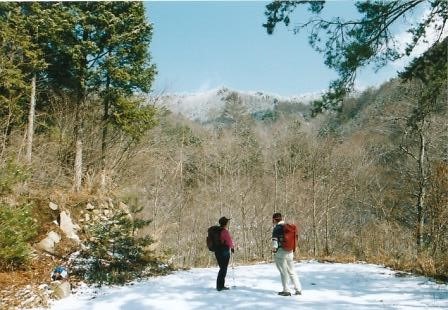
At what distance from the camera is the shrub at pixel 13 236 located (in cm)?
1059

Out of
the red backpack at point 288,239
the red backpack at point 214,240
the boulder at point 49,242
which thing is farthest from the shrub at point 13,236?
the red backpack at point 288,239

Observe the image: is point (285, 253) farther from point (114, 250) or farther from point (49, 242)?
point (49, 242)

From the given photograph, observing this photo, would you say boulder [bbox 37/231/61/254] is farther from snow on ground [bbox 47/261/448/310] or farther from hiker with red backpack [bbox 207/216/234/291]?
hiker with red backpack [bbox 207/216/234/291]

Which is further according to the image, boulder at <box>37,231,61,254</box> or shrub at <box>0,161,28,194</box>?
boulder at <box>37,231,61,254</box>

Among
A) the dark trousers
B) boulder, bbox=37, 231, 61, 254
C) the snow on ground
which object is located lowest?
the snow on ground

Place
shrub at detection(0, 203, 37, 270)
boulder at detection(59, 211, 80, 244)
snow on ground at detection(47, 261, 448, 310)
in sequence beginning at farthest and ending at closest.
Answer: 1. boulder at detection(59, 211, 80, 244)
2. shrub at detection(0, 203, 37, 270)
3. snow on ground at detection(47, 261, 448, 310)

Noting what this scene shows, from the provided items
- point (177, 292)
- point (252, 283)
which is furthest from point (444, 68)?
point (177, 292)

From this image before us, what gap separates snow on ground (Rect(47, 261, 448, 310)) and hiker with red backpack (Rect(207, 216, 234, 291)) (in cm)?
32

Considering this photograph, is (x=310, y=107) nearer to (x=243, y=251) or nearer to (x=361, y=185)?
(x=243, y=251)

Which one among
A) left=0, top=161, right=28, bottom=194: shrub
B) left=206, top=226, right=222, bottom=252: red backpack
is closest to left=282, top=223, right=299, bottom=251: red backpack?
left=206, top=226, right=222, bottom=252: red backpack

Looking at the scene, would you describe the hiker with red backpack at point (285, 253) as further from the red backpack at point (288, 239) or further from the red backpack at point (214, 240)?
the red backpack at point (214, 240)

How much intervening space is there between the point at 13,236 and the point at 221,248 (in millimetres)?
5102

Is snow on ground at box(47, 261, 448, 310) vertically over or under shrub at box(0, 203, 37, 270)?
under

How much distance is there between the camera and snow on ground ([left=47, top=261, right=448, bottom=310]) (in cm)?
846
